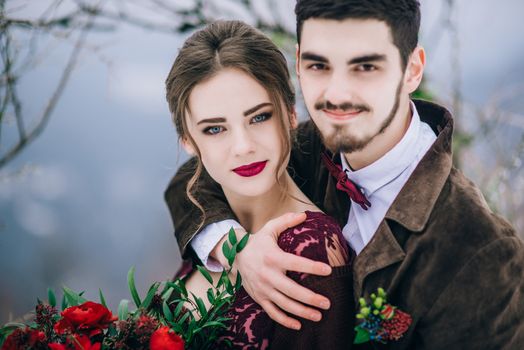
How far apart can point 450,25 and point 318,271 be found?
8.28 ft

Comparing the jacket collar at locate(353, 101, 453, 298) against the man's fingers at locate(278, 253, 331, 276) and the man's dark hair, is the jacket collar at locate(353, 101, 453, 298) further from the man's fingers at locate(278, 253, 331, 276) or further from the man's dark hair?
the man's dark hair

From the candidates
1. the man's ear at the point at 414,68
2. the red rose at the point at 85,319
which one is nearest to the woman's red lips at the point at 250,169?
the man's ear at the point at 414,68

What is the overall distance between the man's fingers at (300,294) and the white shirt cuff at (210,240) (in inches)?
18.7

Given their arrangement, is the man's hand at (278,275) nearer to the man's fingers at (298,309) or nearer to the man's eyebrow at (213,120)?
the man's fingers at (298,309)

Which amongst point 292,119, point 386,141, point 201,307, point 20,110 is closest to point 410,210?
point 386,141

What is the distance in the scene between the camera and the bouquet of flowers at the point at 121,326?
57.8 inches

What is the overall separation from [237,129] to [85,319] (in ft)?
2.66

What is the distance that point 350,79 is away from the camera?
1728 mm


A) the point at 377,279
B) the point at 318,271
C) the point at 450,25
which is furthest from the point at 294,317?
the point at 450,25

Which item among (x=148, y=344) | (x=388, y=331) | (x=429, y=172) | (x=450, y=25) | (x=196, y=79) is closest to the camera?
(x=148, y=344)

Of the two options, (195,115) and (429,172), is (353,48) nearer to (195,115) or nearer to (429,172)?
(429,172)

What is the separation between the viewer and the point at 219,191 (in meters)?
2.37

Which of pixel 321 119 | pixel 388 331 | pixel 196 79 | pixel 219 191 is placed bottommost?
pixel 388 331

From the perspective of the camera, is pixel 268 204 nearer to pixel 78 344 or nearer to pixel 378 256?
pixel 378 256
